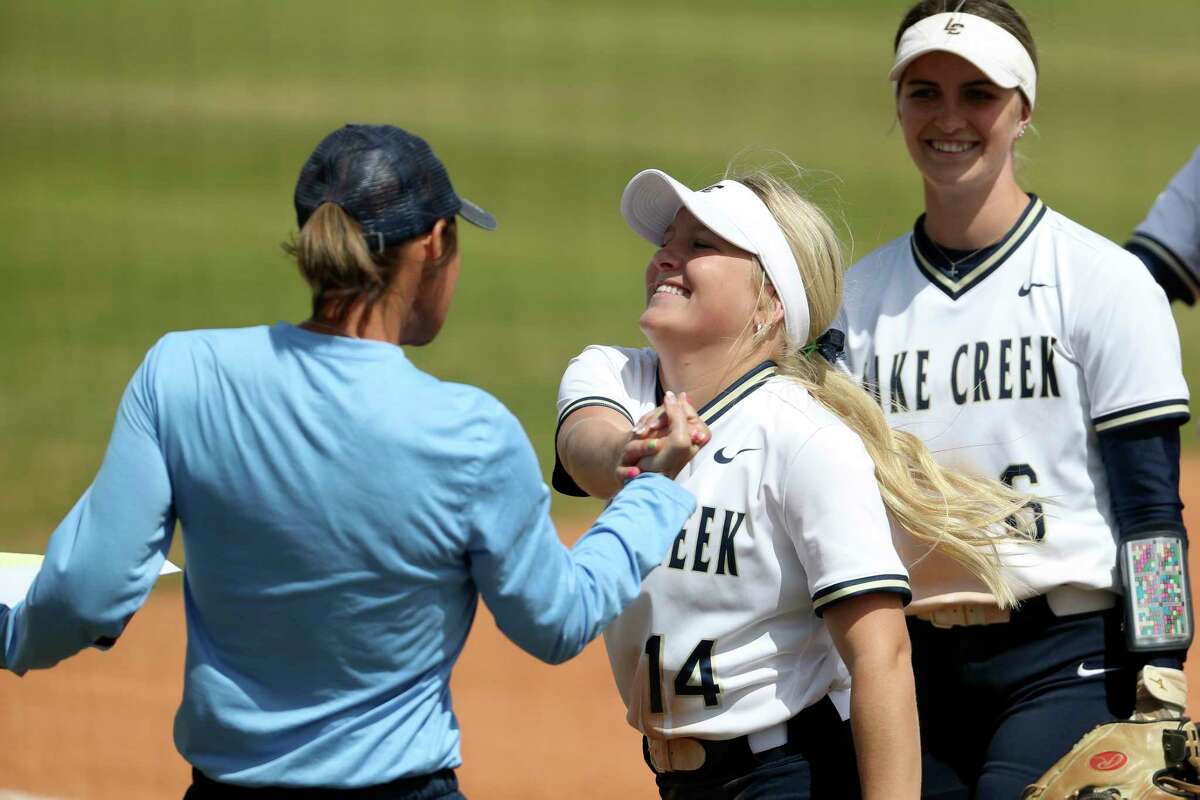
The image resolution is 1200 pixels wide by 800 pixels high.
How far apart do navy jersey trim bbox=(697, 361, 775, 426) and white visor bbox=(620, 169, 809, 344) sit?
3.7 inches

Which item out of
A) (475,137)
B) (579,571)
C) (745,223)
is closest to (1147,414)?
(745,223)

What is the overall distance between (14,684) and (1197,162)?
4535mm

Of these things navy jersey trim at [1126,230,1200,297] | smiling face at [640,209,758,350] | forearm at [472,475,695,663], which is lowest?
forearm at [472,475,695,663]

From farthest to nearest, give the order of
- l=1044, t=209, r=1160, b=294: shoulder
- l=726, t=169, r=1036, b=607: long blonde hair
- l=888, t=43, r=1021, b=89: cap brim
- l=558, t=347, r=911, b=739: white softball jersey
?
l=888, t=43, r=1021, b=89: cap brim, l=1044, t=209, r=1160, b=294: shoulder, l=726, t=169, r=1036, b=607: long blonde hair, l=558, t=347, r=911, b=739: white softball jersey

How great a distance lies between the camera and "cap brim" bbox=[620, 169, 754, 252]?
8.11 feet

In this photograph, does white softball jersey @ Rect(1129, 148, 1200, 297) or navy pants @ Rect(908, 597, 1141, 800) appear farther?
white softball jersey @ Rect(1129, 148, 1200, 297)

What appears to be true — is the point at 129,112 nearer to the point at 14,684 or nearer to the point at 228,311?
the point at 228,311

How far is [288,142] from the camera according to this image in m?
15.8

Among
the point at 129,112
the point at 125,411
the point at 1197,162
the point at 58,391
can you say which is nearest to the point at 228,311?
the point at 58,391

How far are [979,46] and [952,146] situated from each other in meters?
0.19

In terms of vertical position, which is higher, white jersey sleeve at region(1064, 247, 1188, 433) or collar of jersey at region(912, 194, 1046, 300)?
collar of jersey at region(912, 194, 1046, 300)

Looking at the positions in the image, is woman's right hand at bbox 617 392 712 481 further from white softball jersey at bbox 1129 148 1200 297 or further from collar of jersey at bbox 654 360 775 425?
white softball jersey at bbox 1129 148 1200 297

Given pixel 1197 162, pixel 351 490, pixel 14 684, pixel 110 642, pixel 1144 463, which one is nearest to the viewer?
pixel 351 490

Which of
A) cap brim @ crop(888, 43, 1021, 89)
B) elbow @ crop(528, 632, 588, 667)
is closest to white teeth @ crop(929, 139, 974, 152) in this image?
cap brim @ crop(888, 43, 1021, 89)
